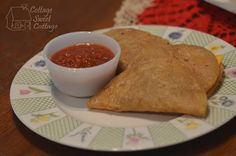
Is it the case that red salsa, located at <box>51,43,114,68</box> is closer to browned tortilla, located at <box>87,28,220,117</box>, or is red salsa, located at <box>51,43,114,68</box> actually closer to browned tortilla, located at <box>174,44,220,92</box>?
browned tortilla, located at <box>87,28,220,117</box>

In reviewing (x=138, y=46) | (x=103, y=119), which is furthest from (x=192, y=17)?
(x=103, y=119)

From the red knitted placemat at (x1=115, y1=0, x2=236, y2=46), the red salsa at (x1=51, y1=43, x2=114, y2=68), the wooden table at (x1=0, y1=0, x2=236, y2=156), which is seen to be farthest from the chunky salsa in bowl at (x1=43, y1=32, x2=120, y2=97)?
the red knitted placemat at (x1=115, y1=0, x2=236, y2=46)

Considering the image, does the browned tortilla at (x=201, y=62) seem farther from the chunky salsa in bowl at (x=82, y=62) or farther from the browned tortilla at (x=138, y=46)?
the chunky salsa in bowl at (x=82, y=62)

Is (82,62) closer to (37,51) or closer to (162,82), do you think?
(162,82)

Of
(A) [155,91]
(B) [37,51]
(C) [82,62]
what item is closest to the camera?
(A) [155,91]

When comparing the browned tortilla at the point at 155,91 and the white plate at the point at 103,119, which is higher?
the browned tortilla at the point at 155,91

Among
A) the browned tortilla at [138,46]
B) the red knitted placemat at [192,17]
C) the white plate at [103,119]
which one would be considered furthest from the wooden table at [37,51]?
the browned tortilla at [138,46]
